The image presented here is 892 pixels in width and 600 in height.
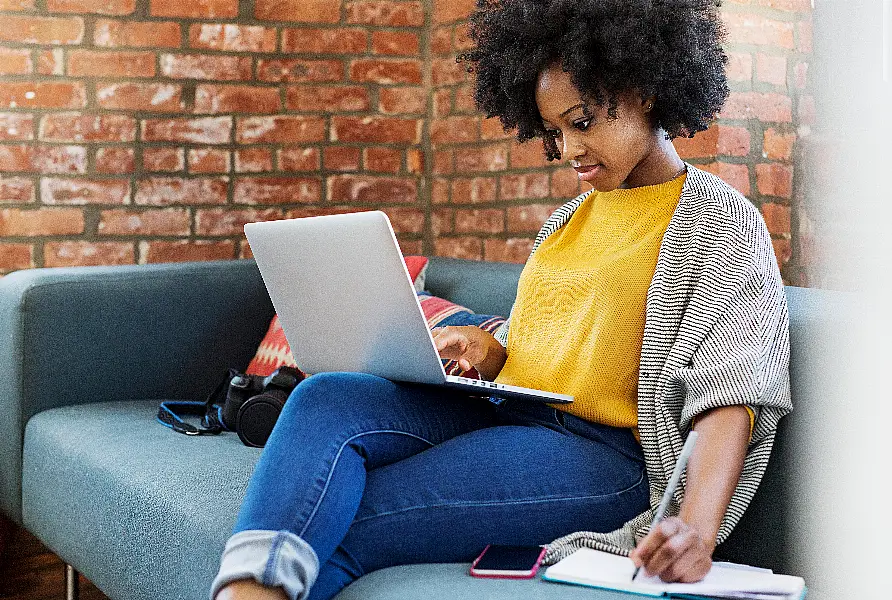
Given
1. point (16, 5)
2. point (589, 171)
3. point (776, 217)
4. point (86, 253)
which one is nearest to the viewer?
point (589, 171)

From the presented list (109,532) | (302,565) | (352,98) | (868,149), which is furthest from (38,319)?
(868,149)

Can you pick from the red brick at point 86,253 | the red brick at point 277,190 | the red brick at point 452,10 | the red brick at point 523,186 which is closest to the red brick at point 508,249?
the red brick at point 523,186

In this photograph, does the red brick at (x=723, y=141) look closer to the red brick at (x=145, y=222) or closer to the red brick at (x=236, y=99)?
the red brick at (x=236, y=99)

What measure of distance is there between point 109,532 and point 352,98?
57.4 inches

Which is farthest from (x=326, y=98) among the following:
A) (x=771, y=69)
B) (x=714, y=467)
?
(x=714, y=467)

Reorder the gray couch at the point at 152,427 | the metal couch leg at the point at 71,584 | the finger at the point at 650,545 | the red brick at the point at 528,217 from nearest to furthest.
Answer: the finger at the point at 650,545 → the gray couch at the point at 152,427 → the metal couch leg at the point at 71,584 → the red brick at the point at 528,217

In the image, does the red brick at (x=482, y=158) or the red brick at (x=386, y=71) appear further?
the red brick at (x=386, y=71)

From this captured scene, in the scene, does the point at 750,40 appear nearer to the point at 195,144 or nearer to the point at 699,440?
the point at 699,440

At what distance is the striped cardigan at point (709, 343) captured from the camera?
3.55ft

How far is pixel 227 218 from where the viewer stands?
2.62m

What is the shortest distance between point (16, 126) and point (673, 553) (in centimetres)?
203

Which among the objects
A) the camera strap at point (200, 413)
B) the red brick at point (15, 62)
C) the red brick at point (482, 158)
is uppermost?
the red brick at point (15, 62)

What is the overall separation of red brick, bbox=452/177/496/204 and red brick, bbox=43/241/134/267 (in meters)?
0.84

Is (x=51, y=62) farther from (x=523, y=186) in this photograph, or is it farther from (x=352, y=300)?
(x=352, y=300)
